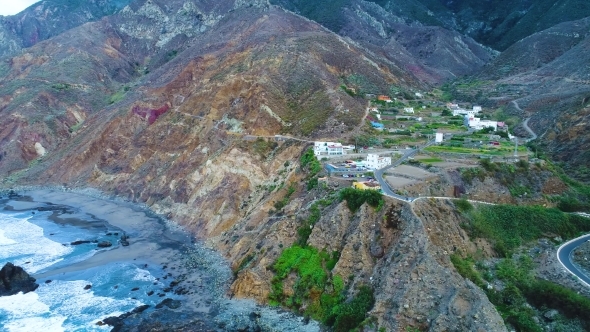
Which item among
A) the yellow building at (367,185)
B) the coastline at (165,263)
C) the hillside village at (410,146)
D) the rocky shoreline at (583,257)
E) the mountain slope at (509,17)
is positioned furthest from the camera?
the mountain slope at (509,17)

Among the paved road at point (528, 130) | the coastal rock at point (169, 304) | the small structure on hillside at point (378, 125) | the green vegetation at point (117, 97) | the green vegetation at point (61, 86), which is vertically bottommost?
the paved road at point (528, 130)

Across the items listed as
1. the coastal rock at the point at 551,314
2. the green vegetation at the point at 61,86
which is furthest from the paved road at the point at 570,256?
the green vegetation at the point at 61,86

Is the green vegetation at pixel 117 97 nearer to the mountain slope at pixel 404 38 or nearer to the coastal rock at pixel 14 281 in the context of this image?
the mountain slope at pixel 404 38

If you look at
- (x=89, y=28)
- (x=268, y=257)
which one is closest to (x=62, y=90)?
(x=89, y=28)

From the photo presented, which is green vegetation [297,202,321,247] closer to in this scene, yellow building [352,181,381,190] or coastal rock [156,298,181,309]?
yellow building [352,181,381,190]

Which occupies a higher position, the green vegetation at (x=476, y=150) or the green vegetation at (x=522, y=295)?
the green vegetation at (x=476, y=150)

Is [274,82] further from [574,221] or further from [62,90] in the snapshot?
[62,90]

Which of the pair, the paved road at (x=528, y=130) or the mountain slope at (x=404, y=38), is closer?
the paved road at (x=528, y=130)
